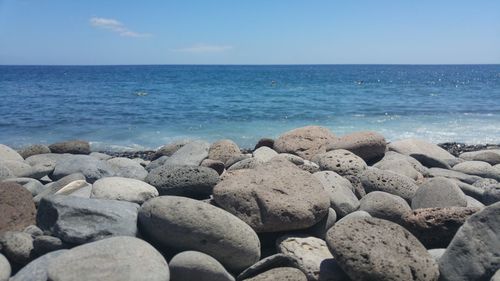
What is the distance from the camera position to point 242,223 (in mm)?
4297

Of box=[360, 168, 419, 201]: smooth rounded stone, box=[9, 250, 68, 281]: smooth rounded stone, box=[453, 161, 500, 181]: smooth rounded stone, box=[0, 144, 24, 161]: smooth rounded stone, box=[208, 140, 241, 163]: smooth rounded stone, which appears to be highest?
box=[360, 168, 419, 201]: smooth rounded stone

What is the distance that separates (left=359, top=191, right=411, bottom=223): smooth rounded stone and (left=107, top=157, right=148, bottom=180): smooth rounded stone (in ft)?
9.51

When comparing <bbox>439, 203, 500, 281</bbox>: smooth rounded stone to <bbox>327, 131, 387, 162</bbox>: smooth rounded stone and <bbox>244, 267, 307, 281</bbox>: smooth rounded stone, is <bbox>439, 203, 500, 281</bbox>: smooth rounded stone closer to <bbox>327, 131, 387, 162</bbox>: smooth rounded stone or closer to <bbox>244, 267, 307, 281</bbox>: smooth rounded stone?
<bbox>244, 267, 307, 281</bbox>: smooth rounded stone

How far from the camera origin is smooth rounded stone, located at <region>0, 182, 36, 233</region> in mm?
4820

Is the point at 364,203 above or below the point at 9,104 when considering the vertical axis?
above

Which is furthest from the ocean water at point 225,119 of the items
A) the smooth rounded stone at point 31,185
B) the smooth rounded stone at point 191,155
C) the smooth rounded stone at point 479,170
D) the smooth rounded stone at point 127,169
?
the smooth rounded stone at point 31,185

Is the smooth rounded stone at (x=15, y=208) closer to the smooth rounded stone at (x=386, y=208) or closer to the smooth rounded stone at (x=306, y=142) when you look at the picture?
the smooth rounded stone at (x=386, y=208)

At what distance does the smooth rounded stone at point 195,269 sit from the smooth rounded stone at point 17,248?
1.28 metres

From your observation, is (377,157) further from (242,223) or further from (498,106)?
(498,106)

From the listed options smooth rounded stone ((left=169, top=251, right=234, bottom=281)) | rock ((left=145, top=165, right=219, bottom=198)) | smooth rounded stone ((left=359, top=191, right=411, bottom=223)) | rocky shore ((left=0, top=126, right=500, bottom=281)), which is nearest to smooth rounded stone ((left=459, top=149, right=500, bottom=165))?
rocky shore ((left=0, top=126, right=500, bottom=281))

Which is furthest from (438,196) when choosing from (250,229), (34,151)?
(34,151)

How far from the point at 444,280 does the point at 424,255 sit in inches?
9.6

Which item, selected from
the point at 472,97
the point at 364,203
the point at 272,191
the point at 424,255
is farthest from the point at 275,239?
the point at 472,97

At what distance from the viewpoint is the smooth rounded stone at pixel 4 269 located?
3.95 metres
